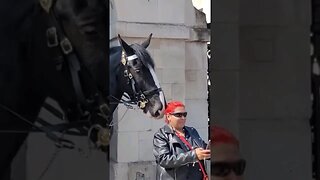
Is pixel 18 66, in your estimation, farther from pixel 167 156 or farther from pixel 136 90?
pixel 136 90

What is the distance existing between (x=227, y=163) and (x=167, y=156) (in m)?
1.99

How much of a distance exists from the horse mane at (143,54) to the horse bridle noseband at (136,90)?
5 centimetres

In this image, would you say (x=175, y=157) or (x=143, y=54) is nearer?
(x=175, y=157)

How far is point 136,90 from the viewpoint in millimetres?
5008

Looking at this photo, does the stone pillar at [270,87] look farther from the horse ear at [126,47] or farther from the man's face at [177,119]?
the horse ear at [126,47]

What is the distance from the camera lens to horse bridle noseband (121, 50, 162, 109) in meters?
4.94

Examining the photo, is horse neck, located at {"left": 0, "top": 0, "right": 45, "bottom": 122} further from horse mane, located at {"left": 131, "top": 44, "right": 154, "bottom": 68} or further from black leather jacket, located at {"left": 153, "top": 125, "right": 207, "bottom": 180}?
horse mane, located at {"left": 131, "top": 44, "right": 154, "bottom": 68}

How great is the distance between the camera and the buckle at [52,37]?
7.59 feet

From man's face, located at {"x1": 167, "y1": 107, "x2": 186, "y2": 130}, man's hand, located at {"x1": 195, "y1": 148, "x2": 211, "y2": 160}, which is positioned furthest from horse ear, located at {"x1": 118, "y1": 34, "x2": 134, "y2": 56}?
man's hand, located at {"x1": 195, "y1": 148, "x2": 211, "y2": 160}

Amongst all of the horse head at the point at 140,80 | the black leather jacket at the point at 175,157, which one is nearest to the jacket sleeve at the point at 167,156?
the black leather jacket at the point at 175,157

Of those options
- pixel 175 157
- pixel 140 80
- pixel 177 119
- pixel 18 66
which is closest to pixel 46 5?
pixel 18 66

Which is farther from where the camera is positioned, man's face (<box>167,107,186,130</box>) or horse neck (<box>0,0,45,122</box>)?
man's face (<box>167,107,186,130</box>)

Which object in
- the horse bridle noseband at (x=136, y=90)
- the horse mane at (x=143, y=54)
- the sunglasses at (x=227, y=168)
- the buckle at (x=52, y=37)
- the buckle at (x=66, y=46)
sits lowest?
the sunglasses at (x=227, y=168)

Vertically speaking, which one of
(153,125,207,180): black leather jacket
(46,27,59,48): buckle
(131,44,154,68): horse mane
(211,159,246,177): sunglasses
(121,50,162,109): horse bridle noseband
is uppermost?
(46,27,59,48): buckle
